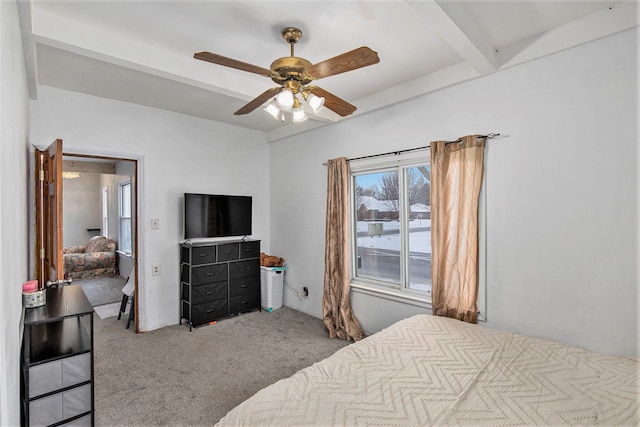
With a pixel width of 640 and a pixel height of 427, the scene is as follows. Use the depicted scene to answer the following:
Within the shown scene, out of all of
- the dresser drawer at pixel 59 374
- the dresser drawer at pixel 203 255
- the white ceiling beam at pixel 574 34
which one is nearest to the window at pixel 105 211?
the dresser drawer at pixel 203 255

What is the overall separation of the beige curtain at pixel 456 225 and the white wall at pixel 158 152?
9.30ft

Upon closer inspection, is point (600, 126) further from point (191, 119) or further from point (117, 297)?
point (117, 297)

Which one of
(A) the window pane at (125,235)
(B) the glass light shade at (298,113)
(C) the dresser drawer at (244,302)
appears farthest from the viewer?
(A) the window pane at (125,235)

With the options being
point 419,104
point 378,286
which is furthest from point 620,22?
point 378,286

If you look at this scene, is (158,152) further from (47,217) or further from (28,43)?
(28,43)

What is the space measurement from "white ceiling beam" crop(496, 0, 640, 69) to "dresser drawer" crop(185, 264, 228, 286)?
3.65 metres

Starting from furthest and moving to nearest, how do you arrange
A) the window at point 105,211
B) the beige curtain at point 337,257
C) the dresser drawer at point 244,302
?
the window at point 105,211
the dresser drawer at point 244,302
the beige curtain at point 337,257

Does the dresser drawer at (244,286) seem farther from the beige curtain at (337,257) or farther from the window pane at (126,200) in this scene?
the window pane at (126,200)

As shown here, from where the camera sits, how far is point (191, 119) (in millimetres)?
4168

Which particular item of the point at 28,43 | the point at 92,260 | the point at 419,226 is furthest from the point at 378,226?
the point at 92,260

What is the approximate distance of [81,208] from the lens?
26.5ft

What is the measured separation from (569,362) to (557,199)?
3.61 feet

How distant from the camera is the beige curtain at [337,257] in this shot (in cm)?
365

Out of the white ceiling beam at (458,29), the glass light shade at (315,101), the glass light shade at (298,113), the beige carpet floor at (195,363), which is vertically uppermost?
the white ceiling beam at (458,29)
